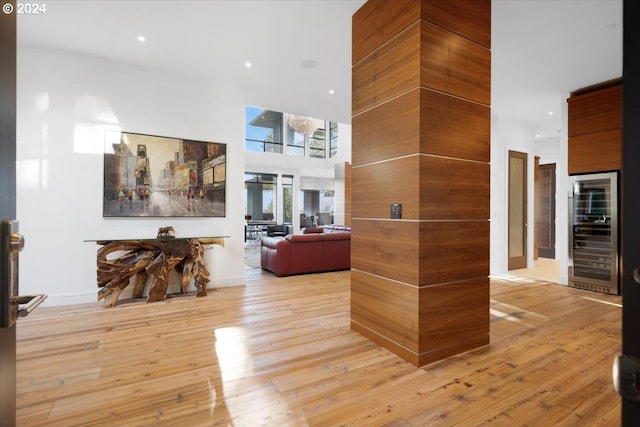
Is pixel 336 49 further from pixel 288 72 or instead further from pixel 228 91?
pixel 228 91

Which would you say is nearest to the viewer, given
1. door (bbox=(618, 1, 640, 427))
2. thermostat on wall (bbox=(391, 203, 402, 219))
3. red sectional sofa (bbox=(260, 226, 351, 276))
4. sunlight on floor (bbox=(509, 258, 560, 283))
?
door (bbox=(618, 1, 640, 427))

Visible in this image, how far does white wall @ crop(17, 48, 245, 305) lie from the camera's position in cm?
405

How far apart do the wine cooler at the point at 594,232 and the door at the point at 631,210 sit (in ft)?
19.2

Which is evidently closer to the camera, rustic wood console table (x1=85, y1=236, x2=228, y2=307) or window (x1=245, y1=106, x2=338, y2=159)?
rustic wood console table (x1=85, y1=236, x2=228, y2=307)

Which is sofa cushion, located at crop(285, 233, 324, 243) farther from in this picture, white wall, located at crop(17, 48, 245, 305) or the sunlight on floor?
the sunlight on floor

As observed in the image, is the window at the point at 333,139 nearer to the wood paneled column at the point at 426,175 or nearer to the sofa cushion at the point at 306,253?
the sofa cushion at the point at 306,253

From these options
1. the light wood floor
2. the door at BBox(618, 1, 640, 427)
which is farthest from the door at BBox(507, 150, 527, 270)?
the door at BBox(618, 1, 640, 427)

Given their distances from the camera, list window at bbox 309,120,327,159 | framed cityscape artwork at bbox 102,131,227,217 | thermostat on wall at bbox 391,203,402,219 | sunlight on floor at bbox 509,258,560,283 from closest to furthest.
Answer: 1. thermostat on wall at bbox 391,203,402,219
2. framed cityscape artwork at bbox 102,131,227,217
3. sunlight on floor at bbox 509,258,560,283
4. window at bbox 309,120,327,159

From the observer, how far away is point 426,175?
250 cm

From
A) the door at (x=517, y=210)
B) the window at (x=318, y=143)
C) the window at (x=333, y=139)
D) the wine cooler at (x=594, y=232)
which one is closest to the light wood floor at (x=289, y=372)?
the wine cooler at (x=594, y=232)

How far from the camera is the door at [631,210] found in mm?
551

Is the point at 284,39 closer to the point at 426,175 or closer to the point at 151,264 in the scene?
the point at 426,175

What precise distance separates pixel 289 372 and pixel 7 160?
7.15 ft

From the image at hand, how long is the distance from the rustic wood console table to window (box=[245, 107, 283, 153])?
697cm
